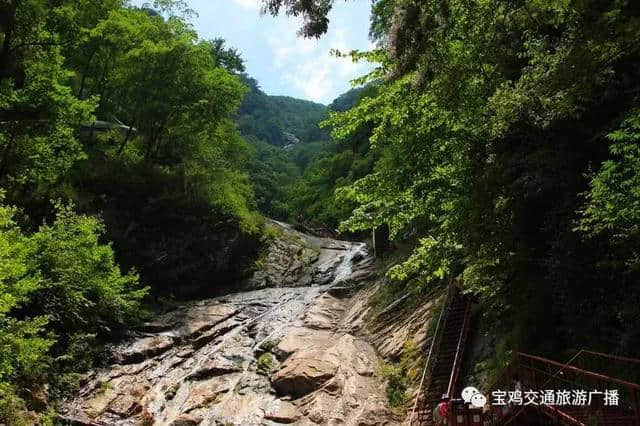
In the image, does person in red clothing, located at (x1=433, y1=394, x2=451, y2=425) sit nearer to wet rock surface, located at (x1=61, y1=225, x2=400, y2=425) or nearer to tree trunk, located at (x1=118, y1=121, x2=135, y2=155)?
wet rock surface, located at (x1=61, y1=225, x2=400, y2=425)

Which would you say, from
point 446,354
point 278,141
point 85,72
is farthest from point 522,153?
point 278,141

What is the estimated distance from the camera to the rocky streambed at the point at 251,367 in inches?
477

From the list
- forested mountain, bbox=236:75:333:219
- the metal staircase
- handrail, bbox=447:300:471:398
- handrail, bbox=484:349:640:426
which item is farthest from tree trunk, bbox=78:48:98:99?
handrail, bbox=484:349:640:426

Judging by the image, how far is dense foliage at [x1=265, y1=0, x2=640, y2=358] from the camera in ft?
22.8

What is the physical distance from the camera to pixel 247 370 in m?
14.8

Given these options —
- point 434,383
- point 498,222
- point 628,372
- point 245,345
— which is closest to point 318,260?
point 245,345

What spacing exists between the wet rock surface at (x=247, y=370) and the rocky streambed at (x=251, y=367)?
33 mm

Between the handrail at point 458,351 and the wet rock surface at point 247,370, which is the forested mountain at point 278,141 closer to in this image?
the wet rock surface at point 247,370

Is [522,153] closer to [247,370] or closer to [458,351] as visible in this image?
[458,351]

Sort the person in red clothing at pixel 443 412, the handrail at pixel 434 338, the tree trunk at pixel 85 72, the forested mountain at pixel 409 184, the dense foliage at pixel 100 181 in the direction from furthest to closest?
the tree trunk at pixel 85 72
the dense foliage at pixel 100 181
the handrail at pixel 434 338
the person in red clothing at pixel 443 412
the forested mountain at pixel 409 184

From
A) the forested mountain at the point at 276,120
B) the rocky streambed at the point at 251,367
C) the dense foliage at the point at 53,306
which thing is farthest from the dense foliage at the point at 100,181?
the forested mountain at the point at 276,120

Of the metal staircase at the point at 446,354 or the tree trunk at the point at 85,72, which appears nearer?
the metal staircase at the point at 446,354

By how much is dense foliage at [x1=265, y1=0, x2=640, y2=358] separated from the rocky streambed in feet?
12.3

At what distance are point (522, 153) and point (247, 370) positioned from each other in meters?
10.2
